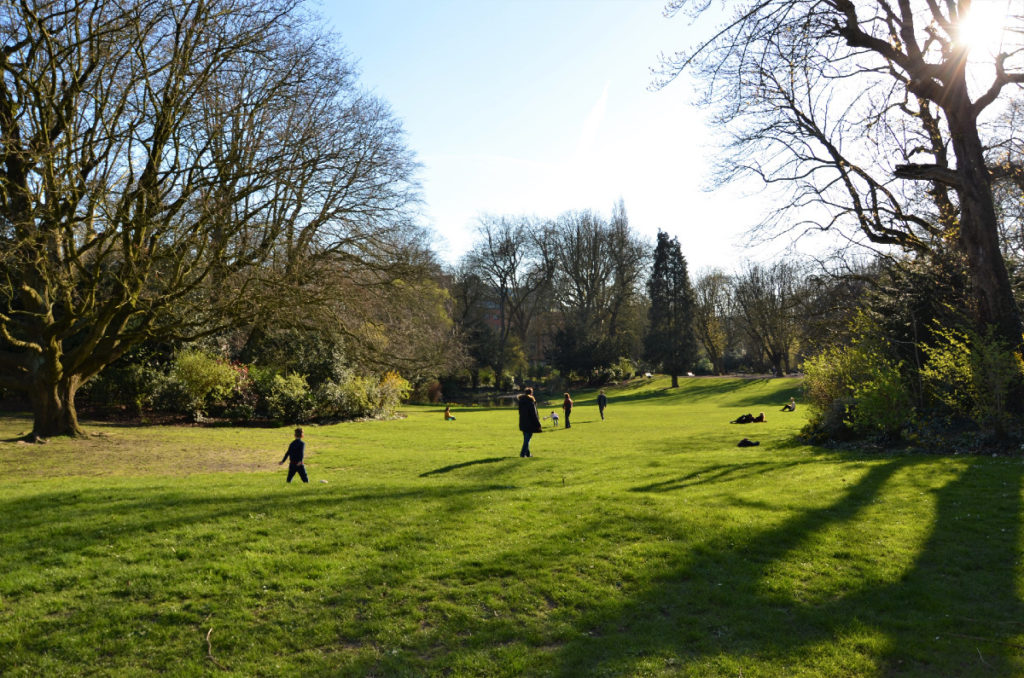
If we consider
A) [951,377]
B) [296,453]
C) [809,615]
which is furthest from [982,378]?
[296,453]

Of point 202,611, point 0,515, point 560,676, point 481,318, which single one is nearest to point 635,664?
point 560,676

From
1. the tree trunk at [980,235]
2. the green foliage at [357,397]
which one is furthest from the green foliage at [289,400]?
the tree trunk at [980,235]

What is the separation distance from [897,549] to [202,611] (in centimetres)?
694

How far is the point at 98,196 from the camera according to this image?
1337cm

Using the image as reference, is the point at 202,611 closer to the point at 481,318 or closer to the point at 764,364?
the point at 481,318

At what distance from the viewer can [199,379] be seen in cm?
2236

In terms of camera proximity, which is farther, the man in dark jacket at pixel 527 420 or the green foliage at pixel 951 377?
the man in dark jacket at pixel 527 420

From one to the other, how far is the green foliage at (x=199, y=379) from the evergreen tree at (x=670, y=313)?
136 feet

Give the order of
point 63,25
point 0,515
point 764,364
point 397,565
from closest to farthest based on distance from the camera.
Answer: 1. point 397,565
2. point 0,515
3. point 63,25
4. point 764,364

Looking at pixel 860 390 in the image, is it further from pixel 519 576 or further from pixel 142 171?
pixel 142 171

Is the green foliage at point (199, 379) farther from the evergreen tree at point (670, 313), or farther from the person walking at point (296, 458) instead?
the evergreen tree at point (670, 313)

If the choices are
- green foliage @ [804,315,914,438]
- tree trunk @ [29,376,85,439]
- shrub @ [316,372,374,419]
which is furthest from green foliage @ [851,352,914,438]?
tree trunk @ [29,376,85,439]

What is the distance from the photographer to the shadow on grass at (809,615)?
4336 mm

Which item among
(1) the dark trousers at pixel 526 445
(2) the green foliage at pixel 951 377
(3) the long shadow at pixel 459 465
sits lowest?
(3) the long shadow at pixel 459 465
